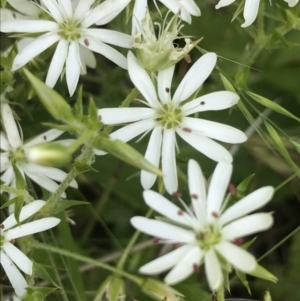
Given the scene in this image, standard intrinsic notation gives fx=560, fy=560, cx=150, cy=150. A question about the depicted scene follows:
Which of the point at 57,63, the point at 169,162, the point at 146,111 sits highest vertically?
the point at 57,63

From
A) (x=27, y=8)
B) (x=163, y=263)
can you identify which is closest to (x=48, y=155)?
(x=163, y=263)

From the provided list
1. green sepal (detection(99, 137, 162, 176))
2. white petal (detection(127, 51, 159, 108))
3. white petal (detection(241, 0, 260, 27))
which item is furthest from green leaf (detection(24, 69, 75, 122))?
white petal (detection(241, 0, 260, 27))

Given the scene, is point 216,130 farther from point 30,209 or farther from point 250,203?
point 30,209

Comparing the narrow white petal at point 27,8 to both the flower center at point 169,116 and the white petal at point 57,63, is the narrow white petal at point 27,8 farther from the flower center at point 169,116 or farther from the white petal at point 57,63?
the flower center at point 169,116

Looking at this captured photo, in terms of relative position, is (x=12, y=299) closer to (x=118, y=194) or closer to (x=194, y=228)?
(x=194, y=228)

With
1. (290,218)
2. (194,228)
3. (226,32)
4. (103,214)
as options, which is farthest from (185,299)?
(226,32)

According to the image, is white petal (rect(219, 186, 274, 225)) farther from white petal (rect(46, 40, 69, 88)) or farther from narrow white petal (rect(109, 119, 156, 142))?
white petal (rect(46, 40, 69, 88))
